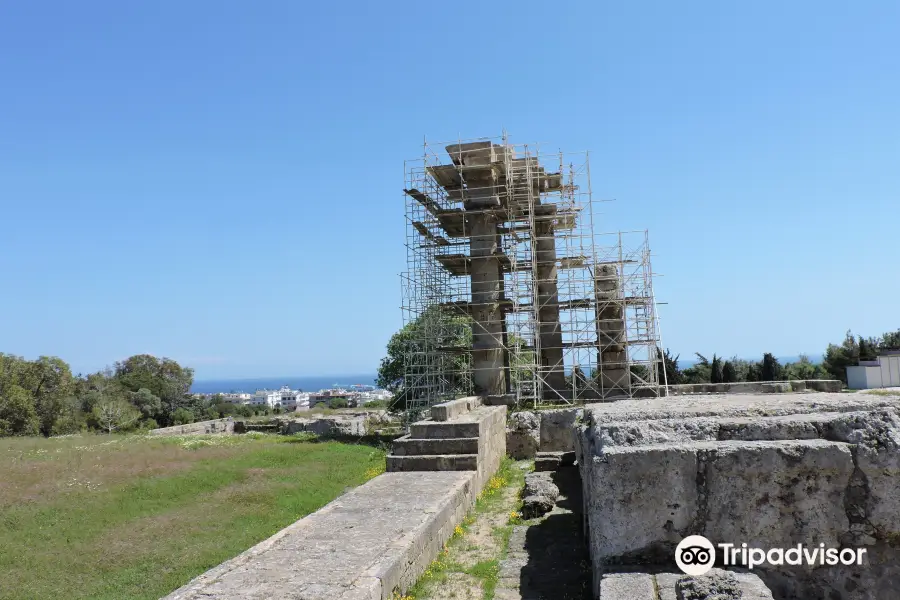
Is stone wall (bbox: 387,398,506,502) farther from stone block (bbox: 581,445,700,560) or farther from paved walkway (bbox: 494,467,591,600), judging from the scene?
stone block (bbox: 581,445,700,560)

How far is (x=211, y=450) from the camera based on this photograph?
2028 centimetres

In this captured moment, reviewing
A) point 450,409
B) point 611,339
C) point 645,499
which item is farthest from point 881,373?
point 645,499

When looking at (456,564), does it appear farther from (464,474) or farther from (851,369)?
(851,369)

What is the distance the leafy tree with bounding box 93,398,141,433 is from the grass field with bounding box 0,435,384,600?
22.4 metres

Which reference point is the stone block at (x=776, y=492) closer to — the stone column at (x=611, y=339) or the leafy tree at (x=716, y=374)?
the stone column at (x=611, y=339)

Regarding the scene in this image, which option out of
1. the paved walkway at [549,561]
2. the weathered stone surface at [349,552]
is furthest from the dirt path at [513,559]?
the weathered stone surface at [349,552]

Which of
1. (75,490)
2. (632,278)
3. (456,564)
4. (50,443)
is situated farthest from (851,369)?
(50,443)

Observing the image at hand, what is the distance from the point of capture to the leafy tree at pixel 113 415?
4091cm

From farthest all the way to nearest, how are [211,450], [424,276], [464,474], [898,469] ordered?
1. [424,276]
2. [211,450]
3. [464,474]
4. [898,469]

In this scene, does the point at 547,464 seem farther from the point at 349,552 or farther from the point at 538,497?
the point at 349,552

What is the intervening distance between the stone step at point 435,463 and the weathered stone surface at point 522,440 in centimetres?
587

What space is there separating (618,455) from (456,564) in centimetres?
334

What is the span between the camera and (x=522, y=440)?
54.3ft

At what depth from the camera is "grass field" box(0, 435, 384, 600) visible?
8406 millimetres
